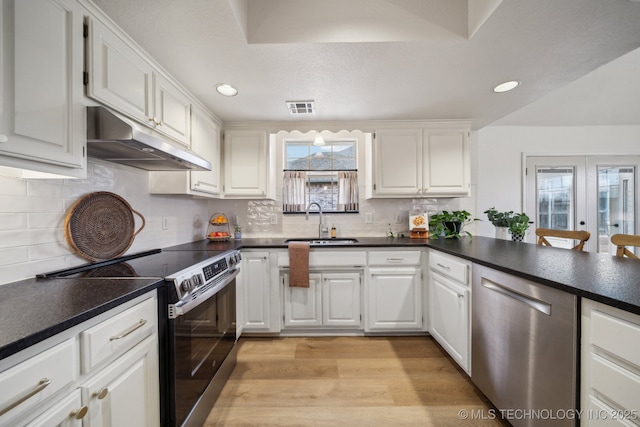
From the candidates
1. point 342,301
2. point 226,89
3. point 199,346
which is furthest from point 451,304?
point 226,89

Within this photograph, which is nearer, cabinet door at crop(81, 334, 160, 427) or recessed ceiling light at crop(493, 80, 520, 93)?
cabinet door at crop(81, 334, 160, 427)

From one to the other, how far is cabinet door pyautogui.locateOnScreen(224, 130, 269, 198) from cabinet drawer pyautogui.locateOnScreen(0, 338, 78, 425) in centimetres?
198

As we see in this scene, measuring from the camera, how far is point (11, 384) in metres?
0.55

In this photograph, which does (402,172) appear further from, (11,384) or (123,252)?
(11,384)

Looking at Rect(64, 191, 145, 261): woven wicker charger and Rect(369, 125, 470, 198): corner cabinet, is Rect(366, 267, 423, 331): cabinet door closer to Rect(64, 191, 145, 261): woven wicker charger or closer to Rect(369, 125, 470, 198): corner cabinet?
Rect(369, 125, 470, 198): corner cabinet

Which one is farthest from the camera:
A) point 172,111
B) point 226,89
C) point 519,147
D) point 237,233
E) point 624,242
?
point 519,147

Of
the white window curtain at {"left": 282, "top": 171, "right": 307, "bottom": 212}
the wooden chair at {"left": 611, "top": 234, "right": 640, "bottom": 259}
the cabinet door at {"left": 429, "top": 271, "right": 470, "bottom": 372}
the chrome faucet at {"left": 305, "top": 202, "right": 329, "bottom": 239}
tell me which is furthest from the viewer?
the white window curtain at {"left": 282, "top": 171, "right": 307, "bottom": 212}

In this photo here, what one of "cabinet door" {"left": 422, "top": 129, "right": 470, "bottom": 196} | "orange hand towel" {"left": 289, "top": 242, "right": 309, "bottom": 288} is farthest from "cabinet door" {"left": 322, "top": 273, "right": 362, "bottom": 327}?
"cabinet door" {"left": 422, "top": 129, "right": 470, "bottom": 196}

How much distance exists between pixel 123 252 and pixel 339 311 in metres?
1.77

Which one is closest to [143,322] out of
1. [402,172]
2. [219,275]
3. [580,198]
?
[219,275]

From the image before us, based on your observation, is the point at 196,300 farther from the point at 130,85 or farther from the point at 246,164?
the point at 246,164

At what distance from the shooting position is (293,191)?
293 centimetres

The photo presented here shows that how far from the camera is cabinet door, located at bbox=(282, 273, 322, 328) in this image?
7.47 feet

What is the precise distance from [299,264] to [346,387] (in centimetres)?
99
